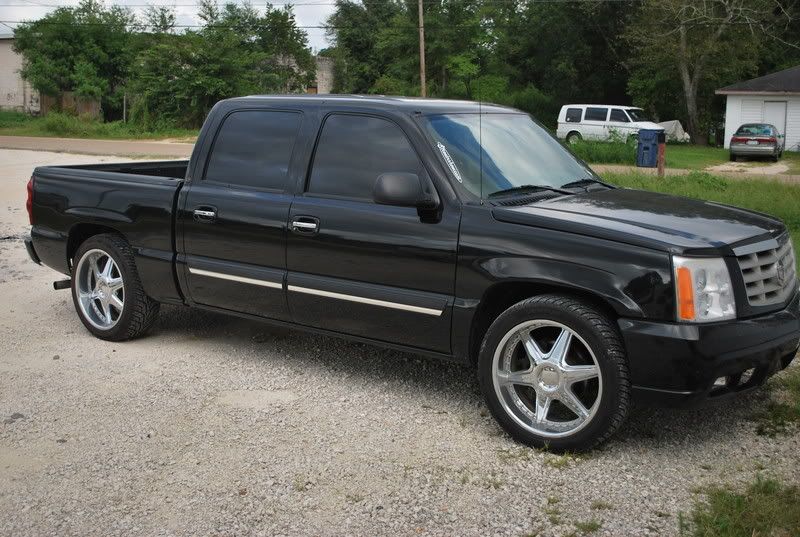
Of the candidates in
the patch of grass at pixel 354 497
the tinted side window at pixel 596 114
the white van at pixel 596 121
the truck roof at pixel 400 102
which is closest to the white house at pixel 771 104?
the white van at pixel 596 121

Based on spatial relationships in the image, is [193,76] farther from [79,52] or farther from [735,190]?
[735,190]

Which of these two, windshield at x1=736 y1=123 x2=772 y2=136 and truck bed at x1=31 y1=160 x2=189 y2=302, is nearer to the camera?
truck bed at x1=31 y1=160 x2=189 y2=302

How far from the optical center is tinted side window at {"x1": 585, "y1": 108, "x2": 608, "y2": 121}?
3744cm

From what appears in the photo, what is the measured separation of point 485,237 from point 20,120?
55439mm

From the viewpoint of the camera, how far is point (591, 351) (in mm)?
4555

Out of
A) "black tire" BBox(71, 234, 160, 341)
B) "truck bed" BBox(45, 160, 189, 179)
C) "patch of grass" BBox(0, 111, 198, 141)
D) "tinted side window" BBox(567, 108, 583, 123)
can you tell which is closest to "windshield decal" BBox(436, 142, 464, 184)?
"black tire" BBox(71, 234, 160, 341)

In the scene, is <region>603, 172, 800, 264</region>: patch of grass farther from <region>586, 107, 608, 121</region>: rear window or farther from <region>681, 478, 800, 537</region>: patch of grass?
<region>586, 107, 608, 121</region>: rear window

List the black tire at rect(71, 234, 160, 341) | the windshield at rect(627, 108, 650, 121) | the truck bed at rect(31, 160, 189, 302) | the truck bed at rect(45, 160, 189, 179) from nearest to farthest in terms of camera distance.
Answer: the truck bed at rect(31, 160, 189, 302), the black tire at rect(71, 234, 160, 341), the truck bed at rect(45, 160, 189, 179), the windshield at rect(627, 108, 650, 121)

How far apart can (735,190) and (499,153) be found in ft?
37.7

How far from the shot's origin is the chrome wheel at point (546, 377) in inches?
184

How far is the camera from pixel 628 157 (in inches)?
1054

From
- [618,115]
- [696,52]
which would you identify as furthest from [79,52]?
[696,52]

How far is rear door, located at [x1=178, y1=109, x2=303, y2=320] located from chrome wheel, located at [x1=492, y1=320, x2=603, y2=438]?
5.32ft

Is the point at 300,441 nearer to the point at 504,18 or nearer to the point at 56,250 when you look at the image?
the point at 56,250
